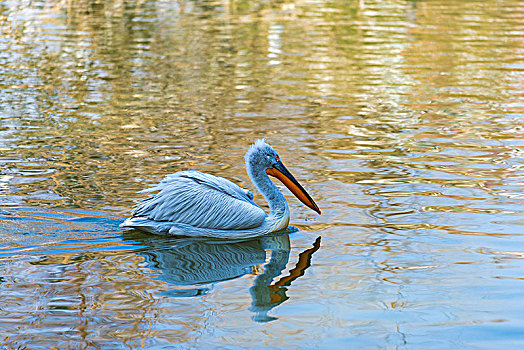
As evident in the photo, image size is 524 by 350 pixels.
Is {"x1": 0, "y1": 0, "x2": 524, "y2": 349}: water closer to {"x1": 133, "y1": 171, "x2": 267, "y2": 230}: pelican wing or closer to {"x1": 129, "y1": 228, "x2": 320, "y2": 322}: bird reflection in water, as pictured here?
{"x1": 129, "y1": 228, "x2": 320, "y2": 322}: bird reflection in water

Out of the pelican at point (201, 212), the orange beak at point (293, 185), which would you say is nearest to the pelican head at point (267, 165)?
the orange beak at point (293, 185)

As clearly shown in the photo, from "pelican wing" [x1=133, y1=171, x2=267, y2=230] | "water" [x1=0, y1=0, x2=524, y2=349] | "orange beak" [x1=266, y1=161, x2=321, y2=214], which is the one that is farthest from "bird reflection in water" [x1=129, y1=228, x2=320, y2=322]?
"orange beak" [x1=266, y1=161, x2=321, y2=214]

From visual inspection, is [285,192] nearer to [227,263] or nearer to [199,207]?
[199,207]

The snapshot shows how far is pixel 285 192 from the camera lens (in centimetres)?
730

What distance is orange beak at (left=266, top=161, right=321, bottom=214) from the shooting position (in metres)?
6.29

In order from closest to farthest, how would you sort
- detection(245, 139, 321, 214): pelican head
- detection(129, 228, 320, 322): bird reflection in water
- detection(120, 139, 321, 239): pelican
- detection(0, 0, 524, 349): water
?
detection(0, 0, 524, 349): water → detection(129, 228, 320, 322): bird reflection in water → detection(120, 139, 321, 239): pelican → detection(245, 139, 321, 214): pelican head

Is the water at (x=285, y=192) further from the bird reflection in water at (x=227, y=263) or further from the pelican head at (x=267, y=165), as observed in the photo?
the pelican head at (x=267, y=165)

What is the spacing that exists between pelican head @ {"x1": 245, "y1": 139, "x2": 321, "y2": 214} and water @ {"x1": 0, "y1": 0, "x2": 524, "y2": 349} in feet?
0.84

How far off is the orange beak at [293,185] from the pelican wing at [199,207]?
43 centimetres

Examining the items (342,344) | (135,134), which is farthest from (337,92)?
(342,344)

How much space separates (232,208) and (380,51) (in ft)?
34.9

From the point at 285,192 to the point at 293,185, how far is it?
961 mm

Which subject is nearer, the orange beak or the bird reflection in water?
the bird reflection in water

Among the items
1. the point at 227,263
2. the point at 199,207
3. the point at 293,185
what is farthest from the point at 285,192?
the point at 227,263
